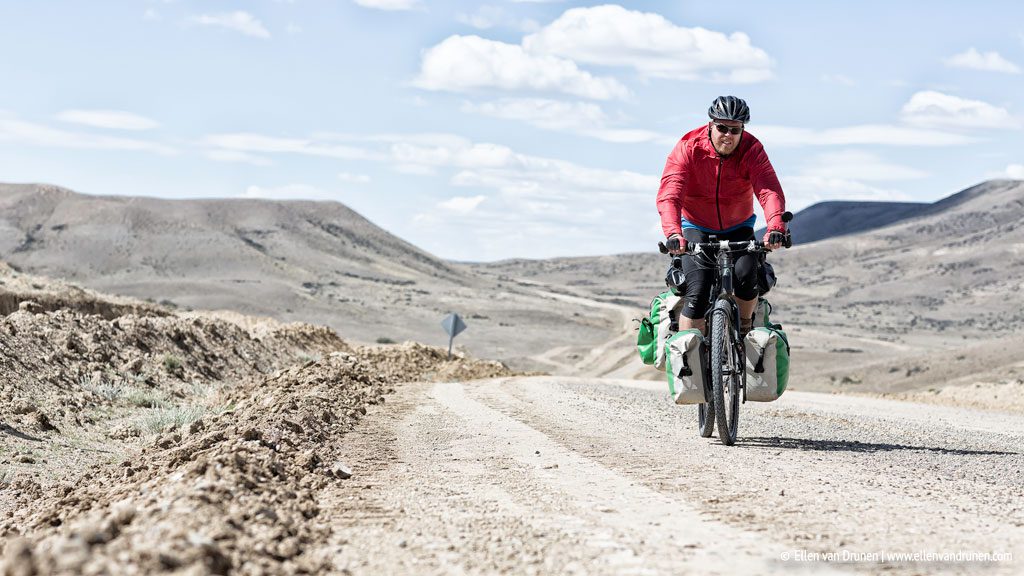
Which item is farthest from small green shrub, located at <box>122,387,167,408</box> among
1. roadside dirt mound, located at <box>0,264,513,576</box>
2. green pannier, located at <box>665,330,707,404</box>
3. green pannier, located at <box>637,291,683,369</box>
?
green pannier, located at <box>665,330,707,404</box>

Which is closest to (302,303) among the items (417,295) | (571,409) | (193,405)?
(417,295)

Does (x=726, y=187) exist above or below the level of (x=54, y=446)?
above

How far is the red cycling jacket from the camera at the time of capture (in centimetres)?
918

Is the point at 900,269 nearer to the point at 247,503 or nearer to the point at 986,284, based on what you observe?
the point at 986,284

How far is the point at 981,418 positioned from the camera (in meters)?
16.0

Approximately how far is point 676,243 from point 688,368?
1.02m

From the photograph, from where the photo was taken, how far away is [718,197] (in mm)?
9484

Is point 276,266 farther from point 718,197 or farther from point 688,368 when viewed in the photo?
point 688,368

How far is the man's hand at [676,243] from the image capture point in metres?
8.98

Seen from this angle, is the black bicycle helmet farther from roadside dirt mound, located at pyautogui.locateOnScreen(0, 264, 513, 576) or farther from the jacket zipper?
roadside dirt mound, located at pyautogui.locateOnScreen(0, 264, 513, 576)

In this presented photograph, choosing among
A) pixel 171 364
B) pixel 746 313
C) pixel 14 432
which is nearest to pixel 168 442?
pixel 14 432


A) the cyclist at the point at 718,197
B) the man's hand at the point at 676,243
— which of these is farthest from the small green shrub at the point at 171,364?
the man's hand at the point at 676,243

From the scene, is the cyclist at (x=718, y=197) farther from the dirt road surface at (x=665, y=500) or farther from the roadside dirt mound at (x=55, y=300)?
the roadside dirt mound at (x=55, y=300)

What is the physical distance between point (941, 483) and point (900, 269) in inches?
5665
